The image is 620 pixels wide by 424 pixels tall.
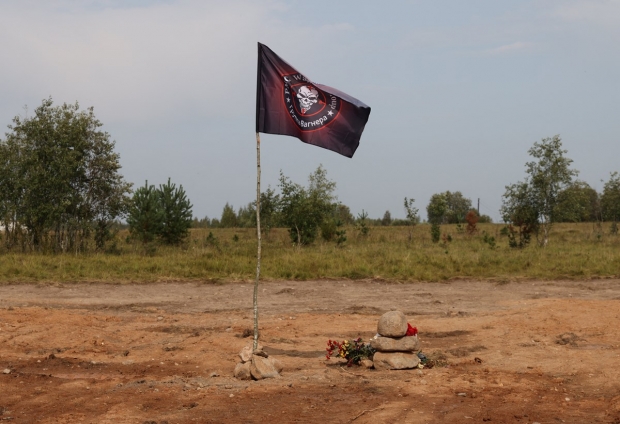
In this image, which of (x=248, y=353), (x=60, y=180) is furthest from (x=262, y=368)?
(x=60, y=180)

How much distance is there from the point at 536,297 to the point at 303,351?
8099 millimetres

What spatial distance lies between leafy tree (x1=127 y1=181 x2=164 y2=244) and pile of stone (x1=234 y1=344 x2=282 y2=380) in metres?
18.1

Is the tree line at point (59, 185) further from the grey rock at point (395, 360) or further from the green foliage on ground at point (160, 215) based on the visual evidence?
the grey rock at point (395, 360)

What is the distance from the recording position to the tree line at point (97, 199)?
2400 cm

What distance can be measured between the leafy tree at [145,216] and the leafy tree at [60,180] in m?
1.57

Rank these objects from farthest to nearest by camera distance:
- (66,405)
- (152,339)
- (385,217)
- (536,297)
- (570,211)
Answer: (385,217) → (570,211) → (536,297) → (152,339) → (66,405)

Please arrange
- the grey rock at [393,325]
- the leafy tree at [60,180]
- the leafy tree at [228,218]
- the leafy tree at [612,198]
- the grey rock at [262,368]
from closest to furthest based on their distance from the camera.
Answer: the grey rock at [262,368], the grey rock at [393,325], the leafy tree at [60,180], the leafy tree at [612,198], the leafy tree at [228,218]

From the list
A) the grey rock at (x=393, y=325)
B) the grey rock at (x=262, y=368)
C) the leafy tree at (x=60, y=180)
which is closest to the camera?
the grey rock at (x=262, y=368)

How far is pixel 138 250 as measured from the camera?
26.2 metres

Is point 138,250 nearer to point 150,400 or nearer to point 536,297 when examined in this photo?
point 536,297

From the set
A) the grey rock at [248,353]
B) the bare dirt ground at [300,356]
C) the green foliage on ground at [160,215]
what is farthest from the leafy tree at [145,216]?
the grey rock at [248,353]

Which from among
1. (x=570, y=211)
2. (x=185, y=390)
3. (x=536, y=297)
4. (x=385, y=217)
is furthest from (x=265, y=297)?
(x=385, y=217)

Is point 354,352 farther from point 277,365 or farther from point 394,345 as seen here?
point 277,365

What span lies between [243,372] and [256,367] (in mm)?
234
